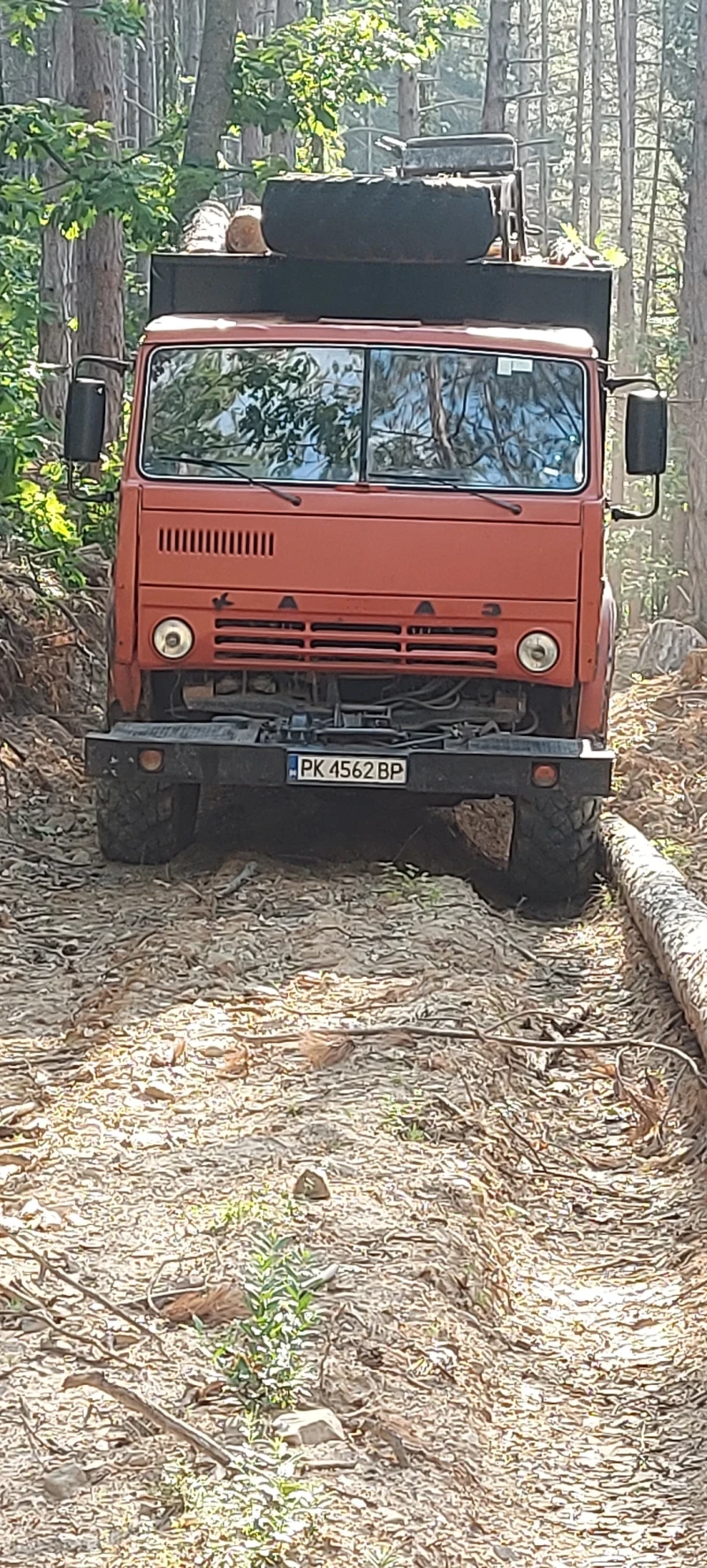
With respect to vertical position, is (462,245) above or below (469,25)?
below

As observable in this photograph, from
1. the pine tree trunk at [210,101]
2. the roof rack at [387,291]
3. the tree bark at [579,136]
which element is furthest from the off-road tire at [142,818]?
the tree bark at [579,136]

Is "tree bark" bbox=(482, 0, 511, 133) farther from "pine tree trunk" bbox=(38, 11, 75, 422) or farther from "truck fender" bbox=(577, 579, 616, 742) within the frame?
"truck fender" bbox=(577, 579, 616, 742)

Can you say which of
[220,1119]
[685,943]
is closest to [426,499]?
[685,943]

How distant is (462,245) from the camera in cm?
938

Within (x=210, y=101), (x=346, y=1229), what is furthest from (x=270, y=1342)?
(x=210, y=101)

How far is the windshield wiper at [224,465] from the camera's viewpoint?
8875 mm

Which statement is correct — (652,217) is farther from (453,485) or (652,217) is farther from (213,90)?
(453,485)

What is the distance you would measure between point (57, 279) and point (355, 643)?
15489mm

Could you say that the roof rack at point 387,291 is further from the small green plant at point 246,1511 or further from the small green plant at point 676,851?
the small green plant at point 246,1511

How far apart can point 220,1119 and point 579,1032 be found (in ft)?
7.22

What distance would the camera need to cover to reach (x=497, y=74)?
30.1 meters

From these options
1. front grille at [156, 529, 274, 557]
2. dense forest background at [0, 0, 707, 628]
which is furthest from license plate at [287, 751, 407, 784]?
dense forest background at [0, 0, 707, 628]

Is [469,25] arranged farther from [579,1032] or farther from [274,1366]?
[274,1366]

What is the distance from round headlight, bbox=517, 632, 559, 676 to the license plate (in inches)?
30.6
